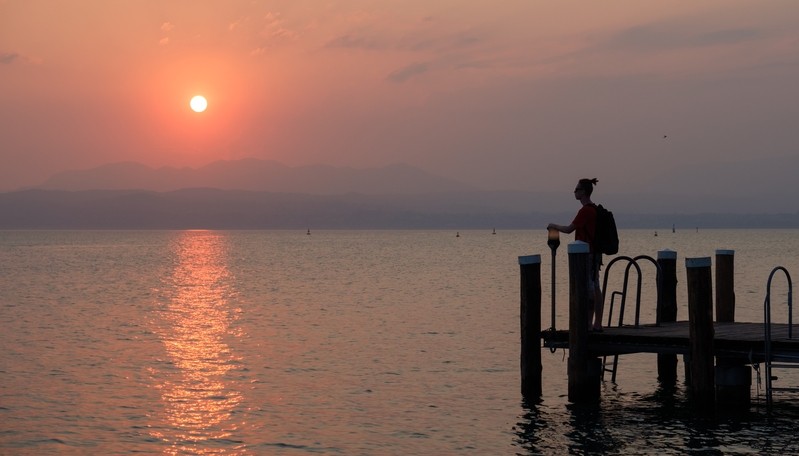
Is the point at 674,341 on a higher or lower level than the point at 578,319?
lower

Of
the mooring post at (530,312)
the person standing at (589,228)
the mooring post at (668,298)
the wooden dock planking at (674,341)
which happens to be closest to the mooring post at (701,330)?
the wooden dock planking at (674,341)

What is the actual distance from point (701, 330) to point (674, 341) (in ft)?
2.74

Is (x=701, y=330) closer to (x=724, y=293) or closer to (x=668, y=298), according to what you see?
(x=668, y=298)

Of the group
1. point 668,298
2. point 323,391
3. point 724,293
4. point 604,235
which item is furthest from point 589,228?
point 323,391

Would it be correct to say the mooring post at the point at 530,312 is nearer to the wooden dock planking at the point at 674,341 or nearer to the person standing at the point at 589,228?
the wooden dock planking at the point at 674,341

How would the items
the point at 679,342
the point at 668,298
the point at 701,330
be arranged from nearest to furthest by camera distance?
the point at 701,330 < the point at 679,342 < the point at 668,298

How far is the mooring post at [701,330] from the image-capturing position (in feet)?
54.7

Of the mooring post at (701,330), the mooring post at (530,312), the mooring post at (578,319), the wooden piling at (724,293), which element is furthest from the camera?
the wooden piling at (724,293)

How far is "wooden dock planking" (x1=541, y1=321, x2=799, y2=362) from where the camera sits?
16.8 meters

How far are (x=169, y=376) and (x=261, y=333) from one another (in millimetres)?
10527

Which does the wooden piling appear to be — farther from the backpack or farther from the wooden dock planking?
the backpack

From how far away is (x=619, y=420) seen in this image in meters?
18.3

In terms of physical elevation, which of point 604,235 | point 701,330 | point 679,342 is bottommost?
point 679,342

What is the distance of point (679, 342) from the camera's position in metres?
17.4
